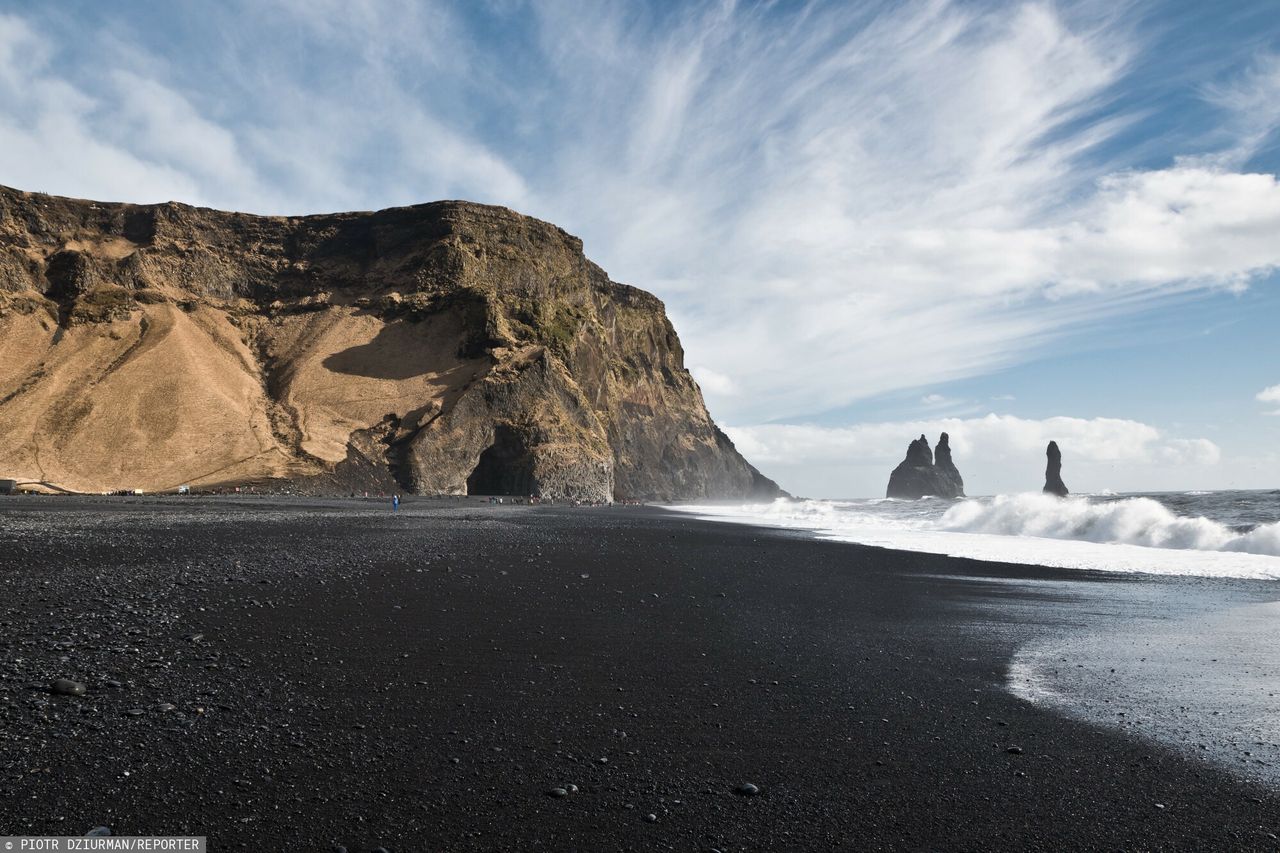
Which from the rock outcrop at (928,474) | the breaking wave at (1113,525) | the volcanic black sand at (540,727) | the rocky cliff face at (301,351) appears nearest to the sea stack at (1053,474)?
the rock outcrop at (928,474)

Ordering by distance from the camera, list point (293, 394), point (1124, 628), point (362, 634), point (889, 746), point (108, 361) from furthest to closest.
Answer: point (293, 394) → point (108, 361) → point (1124, 628) → point (362, 634) → point (889, 746)

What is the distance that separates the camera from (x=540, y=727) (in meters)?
4.98

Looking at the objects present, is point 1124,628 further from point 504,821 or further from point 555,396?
point 555,396

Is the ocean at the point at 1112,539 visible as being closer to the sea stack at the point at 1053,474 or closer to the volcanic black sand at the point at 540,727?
the volcanic black sand at the point at 540,727

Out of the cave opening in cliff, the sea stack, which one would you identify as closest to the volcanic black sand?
the cave opening in cliff

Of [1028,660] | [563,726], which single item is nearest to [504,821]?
[563,726]

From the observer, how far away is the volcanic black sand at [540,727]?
144 inches

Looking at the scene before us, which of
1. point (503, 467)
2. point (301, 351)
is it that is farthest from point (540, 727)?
point (301, 351)

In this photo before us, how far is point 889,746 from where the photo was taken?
491 centimetres

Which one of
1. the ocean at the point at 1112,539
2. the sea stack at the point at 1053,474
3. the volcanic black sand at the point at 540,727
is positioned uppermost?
the sea stack at the point at 1053,474

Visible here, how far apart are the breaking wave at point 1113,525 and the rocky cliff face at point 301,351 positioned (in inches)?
1442

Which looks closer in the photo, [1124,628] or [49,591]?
[49,591]

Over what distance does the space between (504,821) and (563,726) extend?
54.8 inches

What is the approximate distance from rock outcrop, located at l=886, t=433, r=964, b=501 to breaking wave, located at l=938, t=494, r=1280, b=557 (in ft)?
411
